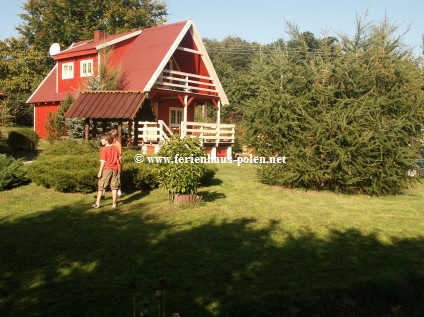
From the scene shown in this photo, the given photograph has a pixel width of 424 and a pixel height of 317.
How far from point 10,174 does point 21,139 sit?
1004cm

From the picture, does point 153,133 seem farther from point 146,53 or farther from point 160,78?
point 146,53

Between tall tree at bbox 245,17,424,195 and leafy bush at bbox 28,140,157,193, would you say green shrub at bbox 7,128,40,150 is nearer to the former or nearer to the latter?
leafy bush at bbox 28,140,157,193

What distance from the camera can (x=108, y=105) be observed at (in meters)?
15.2

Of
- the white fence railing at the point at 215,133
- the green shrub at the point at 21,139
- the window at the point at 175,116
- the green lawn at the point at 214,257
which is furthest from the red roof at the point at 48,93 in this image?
the green lawn at the point at 214,257

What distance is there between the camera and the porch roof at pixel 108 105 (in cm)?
1447

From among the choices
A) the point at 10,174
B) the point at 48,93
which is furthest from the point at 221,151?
the point at 48,93

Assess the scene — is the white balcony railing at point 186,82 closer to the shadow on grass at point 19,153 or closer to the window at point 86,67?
the window at point 86,67

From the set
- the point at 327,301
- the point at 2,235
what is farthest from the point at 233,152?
the point at 327,301

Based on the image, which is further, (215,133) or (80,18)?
(80,18)

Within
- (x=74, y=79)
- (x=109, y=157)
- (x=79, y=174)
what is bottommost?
(x=79, y=174)

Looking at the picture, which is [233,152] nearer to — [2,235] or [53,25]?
[2,235]

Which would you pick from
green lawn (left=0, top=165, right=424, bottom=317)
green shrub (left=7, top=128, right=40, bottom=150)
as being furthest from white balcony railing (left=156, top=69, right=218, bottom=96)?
green lawn (left=0, top=165, right=424, bottom=317)

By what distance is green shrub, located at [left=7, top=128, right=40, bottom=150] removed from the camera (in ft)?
71.9

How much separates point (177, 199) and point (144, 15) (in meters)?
36.7
